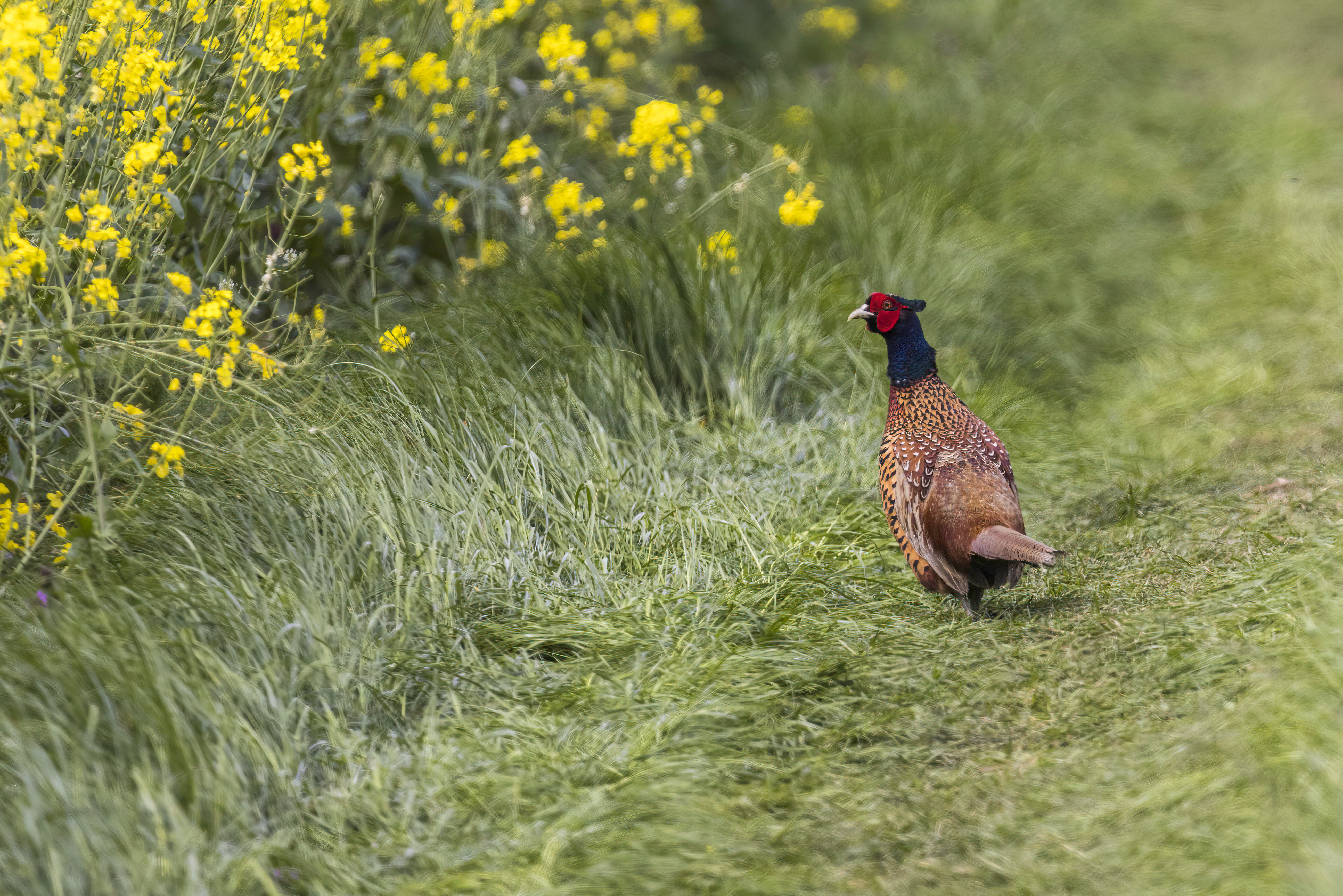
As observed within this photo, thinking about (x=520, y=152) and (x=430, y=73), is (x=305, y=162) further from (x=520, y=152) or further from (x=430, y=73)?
(x=520, y=152)

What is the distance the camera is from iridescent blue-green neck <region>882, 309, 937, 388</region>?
3459 mm

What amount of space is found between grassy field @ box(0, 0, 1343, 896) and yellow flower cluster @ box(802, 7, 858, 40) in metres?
2.85

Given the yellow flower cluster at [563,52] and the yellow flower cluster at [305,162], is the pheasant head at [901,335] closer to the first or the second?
the yellow flower cluster at [305,162]

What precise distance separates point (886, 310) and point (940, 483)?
58cm

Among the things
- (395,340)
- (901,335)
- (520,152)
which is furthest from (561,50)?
(901,335)

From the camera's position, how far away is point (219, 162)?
393cm

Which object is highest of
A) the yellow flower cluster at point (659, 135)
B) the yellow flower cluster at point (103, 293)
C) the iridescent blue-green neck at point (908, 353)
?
the yellow flower cluster at point (659, 135)

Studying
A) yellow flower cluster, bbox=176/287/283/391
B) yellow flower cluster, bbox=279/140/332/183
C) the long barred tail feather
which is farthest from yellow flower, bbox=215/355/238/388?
the long barred tail feather

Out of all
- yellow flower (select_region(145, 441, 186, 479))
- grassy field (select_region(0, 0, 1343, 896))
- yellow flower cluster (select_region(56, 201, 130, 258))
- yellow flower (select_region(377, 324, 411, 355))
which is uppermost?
yellow flower cluster (select_region(56, 201, 130, 258))

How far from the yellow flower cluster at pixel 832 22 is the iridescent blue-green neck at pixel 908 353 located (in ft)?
16.1

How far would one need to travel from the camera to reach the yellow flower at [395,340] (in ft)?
12.0

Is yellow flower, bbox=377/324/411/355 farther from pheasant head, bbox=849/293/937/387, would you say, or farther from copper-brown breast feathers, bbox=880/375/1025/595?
copper-brown breast feathers, bbox=880/375/1025/595

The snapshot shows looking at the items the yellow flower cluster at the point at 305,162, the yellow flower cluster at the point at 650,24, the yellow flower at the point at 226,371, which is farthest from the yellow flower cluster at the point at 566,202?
the yellow flower at the point at 226,371

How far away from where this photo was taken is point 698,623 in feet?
10.4
